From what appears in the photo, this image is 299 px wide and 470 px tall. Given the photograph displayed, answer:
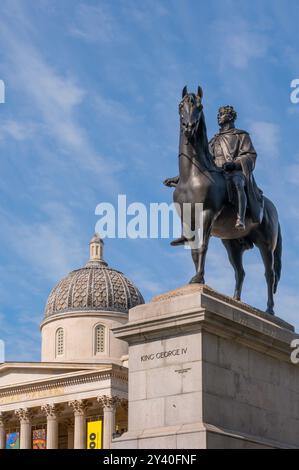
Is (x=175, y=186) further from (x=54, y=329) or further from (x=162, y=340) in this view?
(x=54, y=329)

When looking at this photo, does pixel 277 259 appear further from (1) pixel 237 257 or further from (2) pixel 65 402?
(2) pixel 65 402

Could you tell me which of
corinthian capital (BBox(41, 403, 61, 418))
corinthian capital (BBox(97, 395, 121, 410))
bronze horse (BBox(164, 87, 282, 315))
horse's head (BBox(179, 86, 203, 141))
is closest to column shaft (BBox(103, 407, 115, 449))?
corinthian capital (BBox(97, 395, 121, 410))

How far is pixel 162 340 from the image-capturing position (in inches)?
705

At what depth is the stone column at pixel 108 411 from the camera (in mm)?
75750

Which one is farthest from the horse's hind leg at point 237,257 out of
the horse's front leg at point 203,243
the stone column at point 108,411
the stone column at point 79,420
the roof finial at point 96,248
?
the roof finial at point 96,248

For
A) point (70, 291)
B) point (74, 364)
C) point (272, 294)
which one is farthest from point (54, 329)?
point (272, 294)

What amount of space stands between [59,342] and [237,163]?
253 ft

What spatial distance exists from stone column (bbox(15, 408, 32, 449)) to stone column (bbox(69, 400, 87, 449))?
4.68 meters

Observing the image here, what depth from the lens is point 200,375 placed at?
1714 cm

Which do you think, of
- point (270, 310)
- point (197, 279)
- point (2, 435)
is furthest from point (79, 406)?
A: point (197, 279)

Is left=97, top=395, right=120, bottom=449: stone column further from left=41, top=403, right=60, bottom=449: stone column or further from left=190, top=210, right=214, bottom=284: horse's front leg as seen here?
left=190, top=210, right=214, bottom=284: horse's front leg

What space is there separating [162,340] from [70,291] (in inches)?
3168

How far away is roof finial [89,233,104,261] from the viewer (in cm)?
10488

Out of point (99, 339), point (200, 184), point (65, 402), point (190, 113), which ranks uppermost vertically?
point (99, 339)
